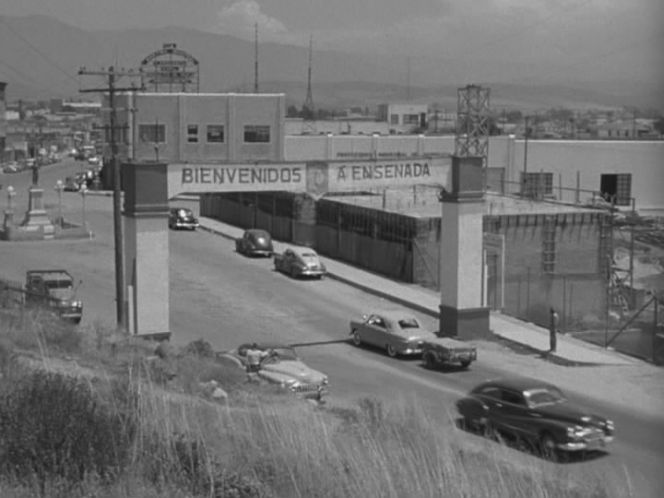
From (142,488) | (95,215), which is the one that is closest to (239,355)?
(142,488)

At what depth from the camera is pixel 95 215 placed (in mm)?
62094

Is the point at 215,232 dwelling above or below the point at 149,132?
below

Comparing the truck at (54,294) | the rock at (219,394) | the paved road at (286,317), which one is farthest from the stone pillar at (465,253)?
the rock at (219,394)

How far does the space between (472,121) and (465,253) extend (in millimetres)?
31621

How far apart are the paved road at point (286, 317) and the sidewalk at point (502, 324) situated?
724 mm

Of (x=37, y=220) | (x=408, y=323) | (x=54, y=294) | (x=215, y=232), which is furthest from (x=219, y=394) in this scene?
(x=215, y=232)

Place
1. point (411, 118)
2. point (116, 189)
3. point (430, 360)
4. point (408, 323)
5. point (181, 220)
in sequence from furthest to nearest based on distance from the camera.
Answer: point (411, 118) < point (181, 220) < point (116, 189) < point (408, 323) < point (430, 360)

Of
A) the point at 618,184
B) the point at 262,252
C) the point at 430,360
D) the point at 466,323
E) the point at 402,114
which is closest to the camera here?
the point at 430,360

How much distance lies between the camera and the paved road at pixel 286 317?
58.9 ft

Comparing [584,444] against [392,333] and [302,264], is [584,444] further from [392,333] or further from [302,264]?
[302,264]

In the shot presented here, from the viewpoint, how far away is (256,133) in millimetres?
75375

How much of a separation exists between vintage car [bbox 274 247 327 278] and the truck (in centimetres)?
1125

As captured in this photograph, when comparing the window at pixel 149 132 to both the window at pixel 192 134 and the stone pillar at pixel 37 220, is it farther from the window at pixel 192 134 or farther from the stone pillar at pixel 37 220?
the stone pillar at pixel 37 220

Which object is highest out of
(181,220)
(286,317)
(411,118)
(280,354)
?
(411,118)
